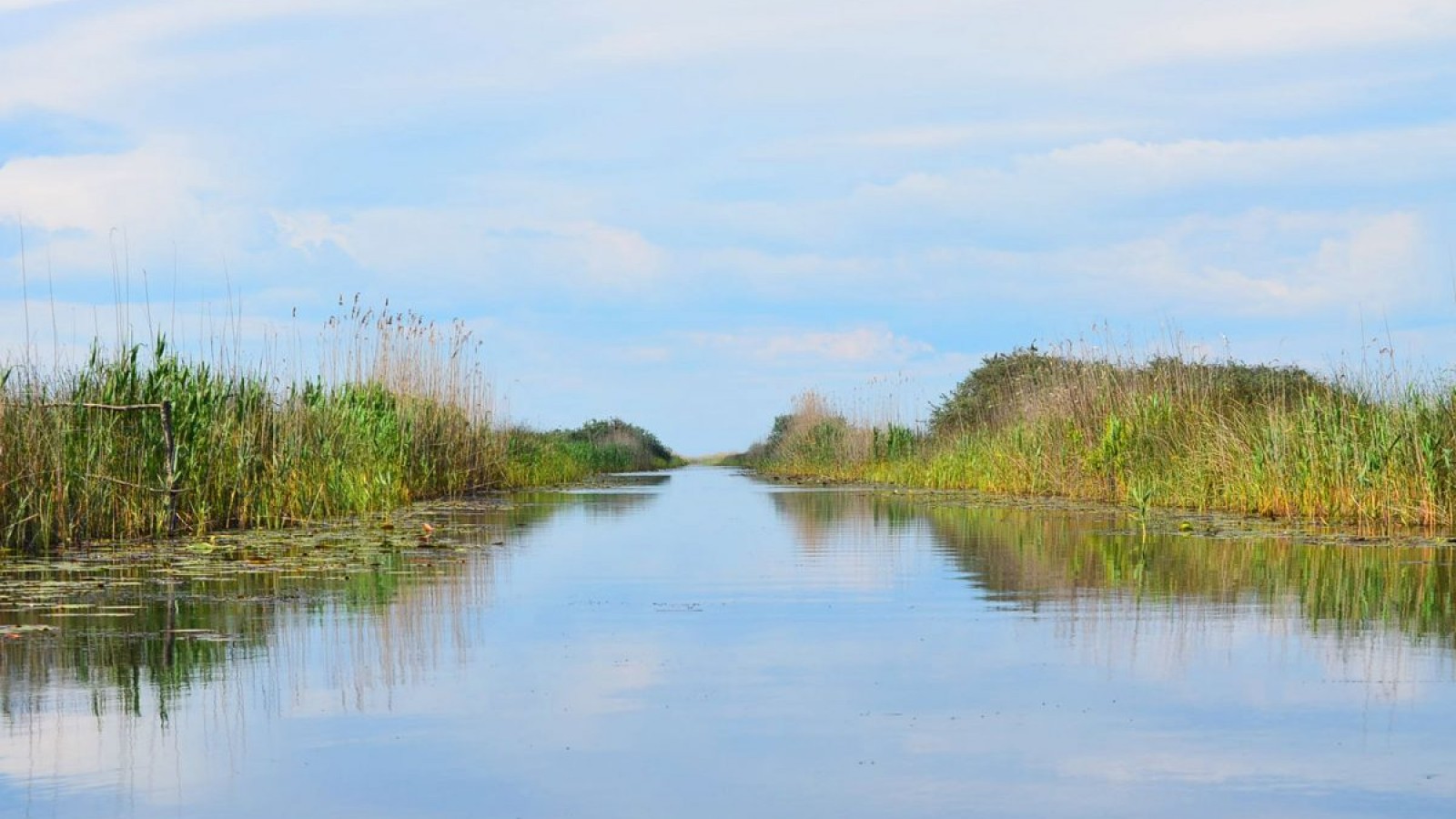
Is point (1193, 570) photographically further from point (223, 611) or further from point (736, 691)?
point (223, 611)

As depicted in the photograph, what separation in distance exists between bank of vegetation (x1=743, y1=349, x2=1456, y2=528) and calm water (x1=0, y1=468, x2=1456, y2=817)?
130 inches

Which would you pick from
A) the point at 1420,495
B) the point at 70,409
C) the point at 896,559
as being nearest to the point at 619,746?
the point at 896,559

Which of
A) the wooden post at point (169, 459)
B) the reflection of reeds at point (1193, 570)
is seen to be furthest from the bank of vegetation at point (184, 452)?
the reflection of reeds at point (1193, 570)

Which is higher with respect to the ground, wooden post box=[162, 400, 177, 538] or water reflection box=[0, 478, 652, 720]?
wooden post box=[162, 400, 177, 538]

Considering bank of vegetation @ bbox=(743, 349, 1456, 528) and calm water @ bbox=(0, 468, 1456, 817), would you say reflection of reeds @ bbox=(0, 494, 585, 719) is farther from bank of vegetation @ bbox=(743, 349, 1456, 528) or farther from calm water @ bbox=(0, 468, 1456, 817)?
bank of vegetation @ bbox=(743, 349, 1456, 528)

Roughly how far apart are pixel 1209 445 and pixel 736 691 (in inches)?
499

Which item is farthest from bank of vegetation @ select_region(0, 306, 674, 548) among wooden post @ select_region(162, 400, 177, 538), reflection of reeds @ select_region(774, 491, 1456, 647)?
reflection of reeds @ select_region(774, 491, 1456, 647)

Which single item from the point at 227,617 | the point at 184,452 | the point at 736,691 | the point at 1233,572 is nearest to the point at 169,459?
the point at 184,452

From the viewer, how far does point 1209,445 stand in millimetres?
17047

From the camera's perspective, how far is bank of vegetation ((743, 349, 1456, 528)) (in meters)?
13.4

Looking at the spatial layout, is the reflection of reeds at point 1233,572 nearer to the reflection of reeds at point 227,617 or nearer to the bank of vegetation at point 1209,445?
the bank of vegetation at point 1209,445

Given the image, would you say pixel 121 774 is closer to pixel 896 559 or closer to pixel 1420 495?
pixel 896 559

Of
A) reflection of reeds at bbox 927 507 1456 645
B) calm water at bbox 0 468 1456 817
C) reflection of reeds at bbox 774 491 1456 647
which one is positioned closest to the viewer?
calm water at bbox 0 468 1456 817

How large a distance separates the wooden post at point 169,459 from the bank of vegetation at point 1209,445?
8511 mm
